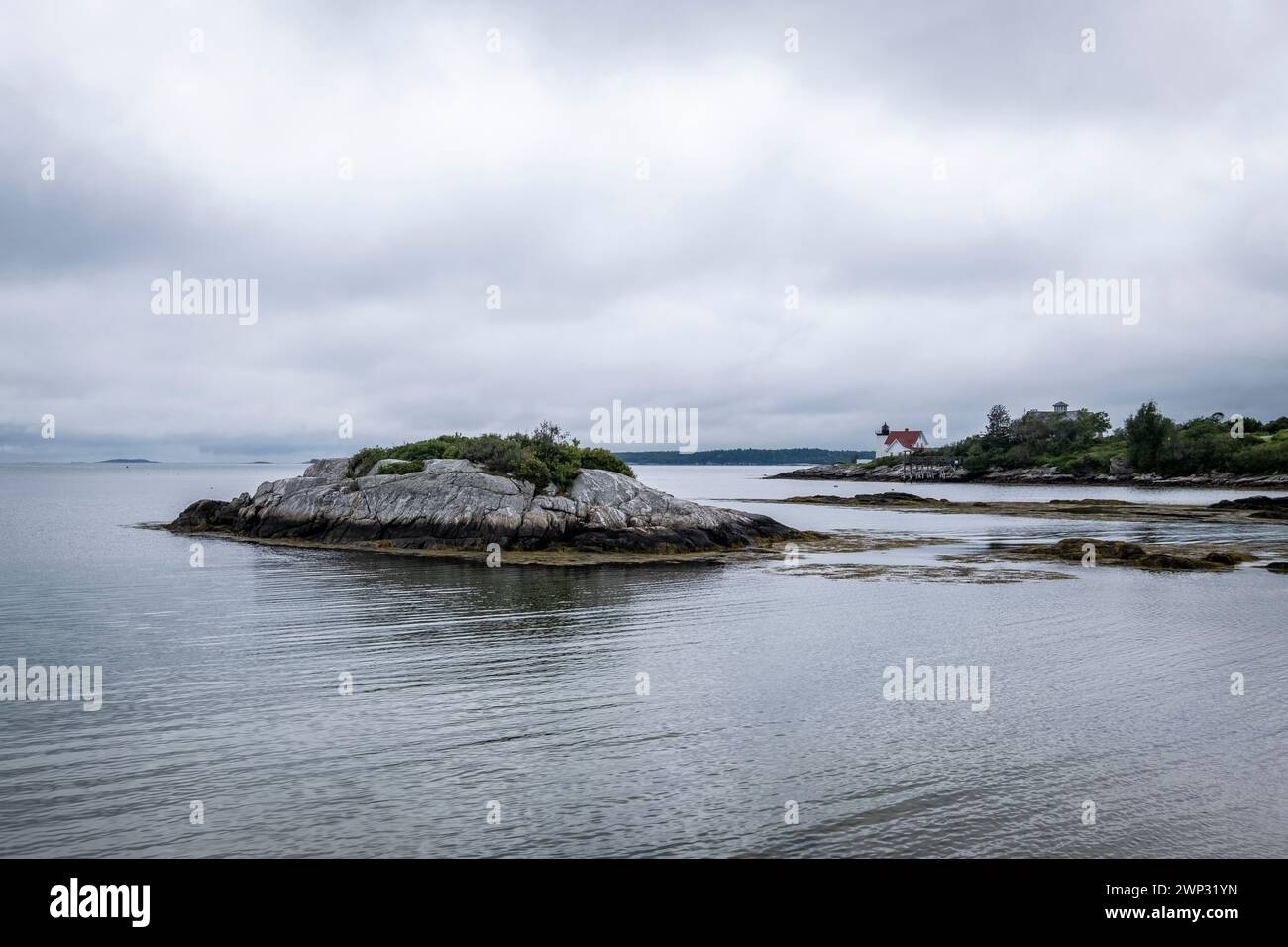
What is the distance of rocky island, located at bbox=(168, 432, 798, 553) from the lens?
4144 centimetres

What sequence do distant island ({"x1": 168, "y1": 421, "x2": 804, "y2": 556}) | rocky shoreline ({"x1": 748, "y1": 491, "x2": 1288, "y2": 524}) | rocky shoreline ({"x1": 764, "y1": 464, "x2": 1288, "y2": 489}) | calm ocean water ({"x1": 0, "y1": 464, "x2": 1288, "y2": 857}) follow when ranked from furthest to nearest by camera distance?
1. rocky shoreline ({"x1": 764, "y1": 464, "x2": 1288, "y2": 489})
2. rocky shoreline ({"x1": 748, "y1": 491, "x2": 1288, "y2": 524})
3. distant island ({"x1": 168, "y1": 421, "x2": 804, "y2": 556})
4. calm ocean water ({"x1": 0, "y1": 464, "x2": 1288, "y2": 857})

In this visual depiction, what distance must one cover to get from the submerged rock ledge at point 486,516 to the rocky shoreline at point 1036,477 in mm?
106501

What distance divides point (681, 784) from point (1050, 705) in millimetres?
7876

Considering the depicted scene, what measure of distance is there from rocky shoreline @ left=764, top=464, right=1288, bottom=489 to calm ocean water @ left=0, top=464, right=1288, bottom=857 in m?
117

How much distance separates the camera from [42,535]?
155 ft

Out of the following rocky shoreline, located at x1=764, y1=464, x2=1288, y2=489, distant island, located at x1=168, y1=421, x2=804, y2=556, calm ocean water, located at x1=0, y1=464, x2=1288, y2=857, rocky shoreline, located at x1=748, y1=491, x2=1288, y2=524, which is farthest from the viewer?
rocky shoreline, located at x1=764, y1=464, x2=1288, y2=489

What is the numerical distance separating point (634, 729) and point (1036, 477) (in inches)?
6042

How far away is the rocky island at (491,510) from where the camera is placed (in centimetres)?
4144

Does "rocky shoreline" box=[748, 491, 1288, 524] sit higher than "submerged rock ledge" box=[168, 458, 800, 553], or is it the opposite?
"submerged rock ledge" box=[168, 458, 800, 553]

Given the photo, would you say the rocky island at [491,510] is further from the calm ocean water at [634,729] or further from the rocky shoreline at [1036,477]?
the rocky shoreline at [1036,477]

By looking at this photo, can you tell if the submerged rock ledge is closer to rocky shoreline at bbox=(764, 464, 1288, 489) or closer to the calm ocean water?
the calm ocean water

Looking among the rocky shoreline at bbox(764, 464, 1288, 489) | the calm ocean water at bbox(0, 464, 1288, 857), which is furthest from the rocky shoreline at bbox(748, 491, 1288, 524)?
the rocky shoreline at bbox(764, 464, 1288, 489)

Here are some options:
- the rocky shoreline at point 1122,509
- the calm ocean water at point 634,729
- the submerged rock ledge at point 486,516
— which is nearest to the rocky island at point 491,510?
the submerged rock ledge at point 486,516

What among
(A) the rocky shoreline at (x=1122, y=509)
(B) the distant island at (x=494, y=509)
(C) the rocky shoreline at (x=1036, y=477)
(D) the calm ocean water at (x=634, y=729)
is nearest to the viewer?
(D) the calm ocean water at (x=634, y=729)
